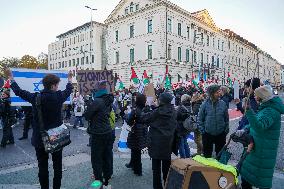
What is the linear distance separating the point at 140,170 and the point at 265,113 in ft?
10.6

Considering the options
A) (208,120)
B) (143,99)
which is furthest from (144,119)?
(208,120)

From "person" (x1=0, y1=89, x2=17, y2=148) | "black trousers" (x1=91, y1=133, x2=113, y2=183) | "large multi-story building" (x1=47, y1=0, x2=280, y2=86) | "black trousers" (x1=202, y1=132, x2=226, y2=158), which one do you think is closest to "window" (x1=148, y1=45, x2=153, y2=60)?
"large multi-story building" (x1=47, y1=0, x2=280, y2=86)

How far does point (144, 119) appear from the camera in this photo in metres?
4.84

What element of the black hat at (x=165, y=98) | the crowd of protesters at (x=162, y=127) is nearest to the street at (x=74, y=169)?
the crowd of protesters at (x=162, y=127)

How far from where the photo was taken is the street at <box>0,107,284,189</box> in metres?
5.59

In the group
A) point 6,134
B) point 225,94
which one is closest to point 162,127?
point 225,94

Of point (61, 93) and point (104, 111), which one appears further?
point (104, 111)

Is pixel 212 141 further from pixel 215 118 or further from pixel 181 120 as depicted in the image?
pixel 181 120

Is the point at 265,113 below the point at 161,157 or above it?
above

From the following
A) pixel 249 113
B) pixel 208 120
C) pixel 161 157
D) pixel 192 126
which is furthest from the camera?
pixel 192 126

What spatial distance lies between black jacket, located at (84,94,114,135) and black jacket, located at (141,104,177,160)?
2.58 ft

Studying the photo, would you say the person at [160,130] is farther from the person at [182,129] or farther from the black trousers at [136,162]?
the person at [182,129]

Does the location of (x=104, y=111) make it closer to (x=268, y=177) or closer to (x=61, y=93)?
(x=61, y=93)

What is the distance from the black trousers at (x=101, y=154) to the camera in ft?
17.0
